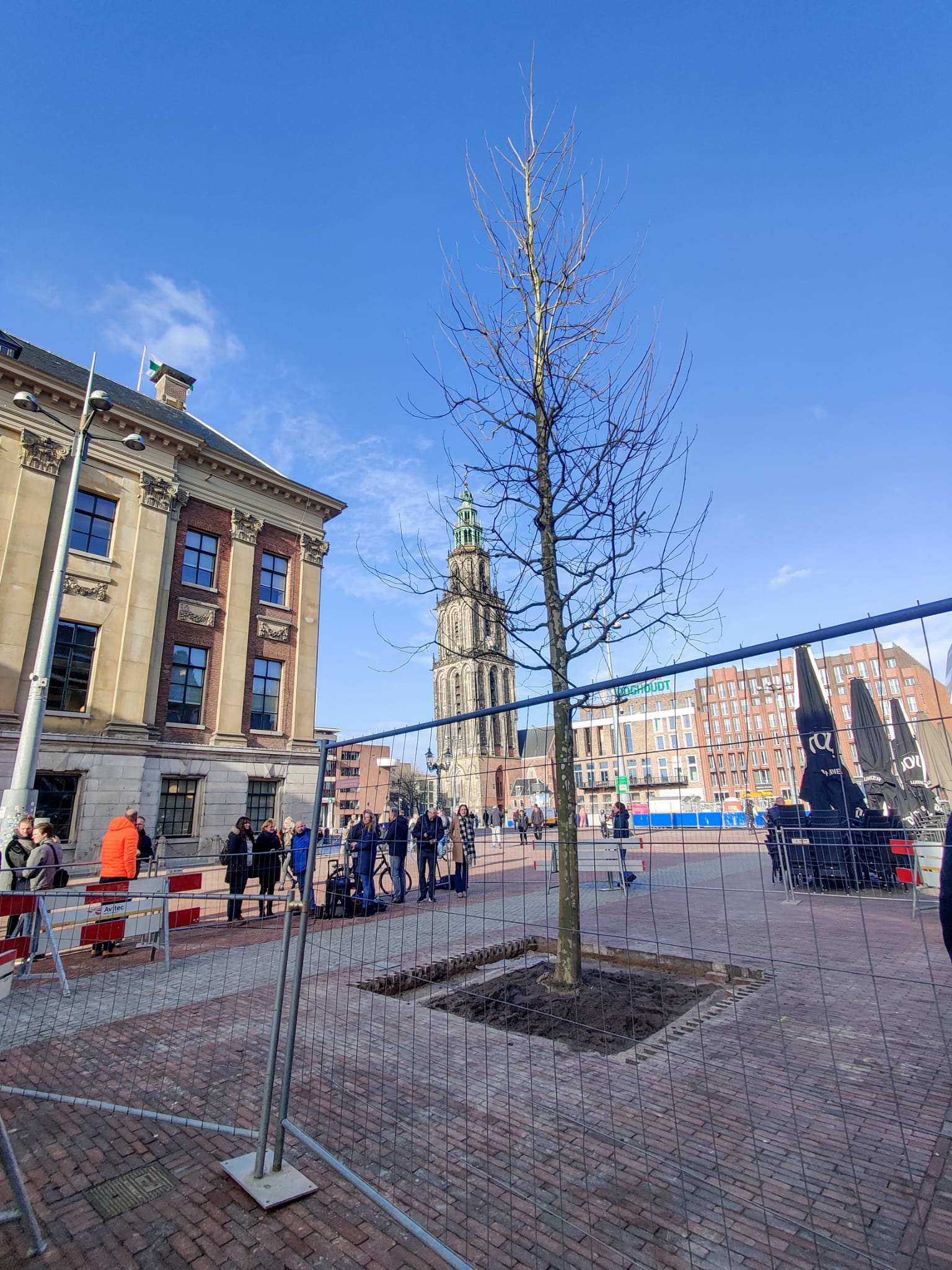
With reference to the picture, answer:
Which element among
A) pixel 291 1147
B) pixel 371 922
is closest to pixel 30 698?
pixel 371 922

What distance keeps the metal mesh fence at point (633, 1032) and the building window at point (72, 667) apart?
1432 centimetres

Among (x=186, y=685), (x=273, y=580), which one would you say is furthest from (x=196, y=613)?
(x=273, y=580)

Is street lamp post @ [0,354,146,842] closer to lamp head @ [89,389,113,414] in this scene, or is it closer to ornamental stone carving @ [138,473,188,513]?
lamp head @ [89,389,113,414]

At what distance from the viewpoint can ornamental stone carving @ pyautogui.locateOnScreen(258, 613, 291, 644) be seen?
23797 mm

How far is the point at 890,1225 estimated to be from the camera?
2.73m

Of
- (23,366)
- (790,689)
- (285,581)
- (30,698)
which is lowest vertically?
(790,689)

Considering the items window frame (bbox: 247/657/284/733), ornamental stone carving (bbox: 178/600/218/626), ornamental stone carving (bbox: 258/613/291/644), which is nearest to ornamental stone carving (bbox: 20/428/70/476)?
ornamental stone carving (bbox: 178/600/218/626)

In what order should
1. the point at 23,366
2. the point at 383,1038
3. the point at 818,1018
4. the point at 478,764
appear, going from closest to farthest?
the point at 478,764 → the point at 383,1038 → the point at 818,1018 → the point at 23,366

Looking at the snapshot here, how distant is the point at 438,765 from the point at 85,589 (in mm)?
20155

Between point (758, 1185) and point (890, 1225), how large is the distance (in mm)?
542

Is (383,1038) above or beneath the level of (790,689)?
beneath

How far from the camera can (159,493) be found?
2162 cm

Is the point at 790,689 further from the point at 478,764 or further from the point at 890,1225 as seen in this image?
the point at 890,1225

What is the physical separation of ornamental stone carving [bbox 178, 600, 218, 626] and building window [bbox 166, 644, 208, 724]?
0.92 m
